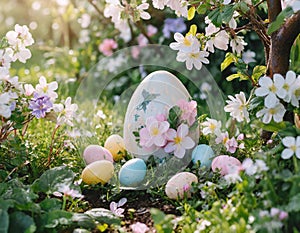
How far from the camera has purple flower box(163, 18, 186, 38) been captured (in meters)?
3.61

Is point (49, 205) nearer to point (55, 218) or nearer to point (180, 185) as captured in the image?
point (55, 218)

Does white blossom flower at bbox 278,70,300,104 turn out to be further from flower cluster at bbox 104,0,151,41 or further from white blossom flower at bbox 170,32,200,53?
flower cluster at bbox 104,0,151,41

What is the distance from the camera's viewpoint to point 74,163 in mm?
2504

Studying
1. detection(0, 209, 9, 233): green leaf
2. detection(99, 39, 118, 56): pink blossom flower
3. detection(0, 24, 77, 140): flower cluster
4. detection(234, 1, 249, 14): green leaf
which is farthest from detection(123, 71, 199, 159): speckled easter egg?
detection(99, 39, 118, 56): pink blossom flower

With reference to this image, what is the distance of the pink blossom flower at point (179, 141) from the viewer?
2.24 meters

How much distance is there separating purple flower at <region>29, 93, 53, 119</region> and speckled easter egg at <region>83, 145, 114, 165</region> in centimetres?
30

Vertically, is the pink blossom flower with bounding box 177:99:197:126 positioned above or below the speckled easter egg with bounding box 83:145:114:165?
above

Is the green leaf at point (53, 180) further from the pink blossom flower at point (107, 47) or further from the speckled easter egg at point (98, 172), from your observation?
the pink blossom flower at point (107, 47)

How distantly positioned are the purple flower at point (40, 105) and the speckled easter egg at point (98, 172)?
0.87 feet

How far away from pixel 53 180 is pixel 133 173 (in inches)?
13.4

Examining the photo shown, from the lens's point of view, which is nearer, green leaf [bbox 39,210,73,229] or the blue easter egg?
green leaf [bbox 39,210,73,229]

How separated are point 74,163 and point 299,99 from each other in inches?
37.5

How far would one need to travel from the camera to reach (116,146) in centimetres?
254

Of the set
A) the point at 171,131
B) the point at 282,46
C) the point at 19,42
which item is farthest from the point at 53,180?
the point at 282,46
